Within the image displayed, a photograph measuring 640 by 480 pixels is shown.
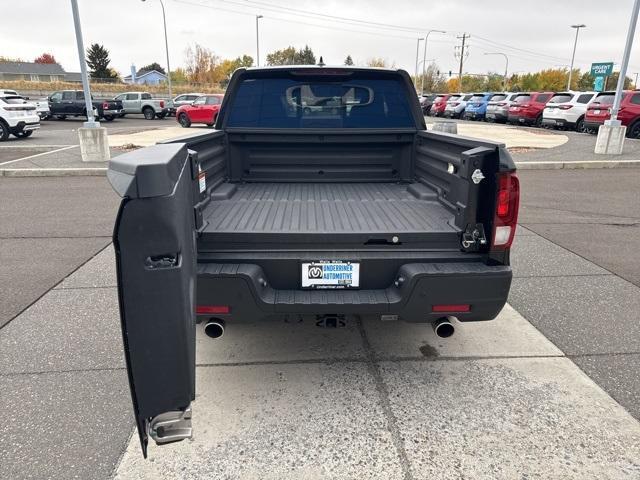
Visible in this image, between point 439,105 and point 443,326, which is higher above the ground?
point 439,105

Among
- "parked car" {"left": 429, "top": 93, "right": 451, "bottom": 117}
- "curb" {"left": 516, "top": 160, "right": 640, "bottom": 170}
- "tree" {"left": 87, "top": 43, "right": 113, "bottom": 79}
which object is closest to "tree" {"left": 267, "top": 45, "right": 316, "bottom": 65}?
"tree" {"left": 87, "top": 43, "right": 113, "bottom": 79}

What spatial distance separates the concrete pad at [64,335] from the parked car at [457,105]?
105 feet

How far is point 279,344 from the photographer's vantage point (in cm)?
355

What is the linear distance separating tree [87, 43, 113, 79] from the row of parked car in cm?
6831

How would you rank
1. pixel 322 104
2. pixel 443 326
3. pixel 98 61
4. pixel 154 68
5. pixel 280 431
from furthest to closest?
pixel 154 68, pixel 98 61, pixel 322 104, pixel 443 326, pixel 280 431

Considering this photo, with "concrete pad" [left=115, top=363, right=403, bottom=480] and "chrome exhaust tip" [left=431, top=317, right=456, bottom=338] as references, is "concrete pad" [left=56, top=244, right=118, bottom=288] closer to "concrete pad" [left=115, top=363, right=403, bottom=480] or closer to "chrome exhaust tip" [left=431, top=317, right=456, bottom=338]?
"concrete pad" [left=115, top=363, right=403, bottom=480]

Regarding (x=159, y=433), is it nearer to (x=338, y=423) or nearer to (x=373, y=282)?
(x=338, y=423)

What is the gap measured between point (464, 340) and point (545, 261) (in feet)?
7.65

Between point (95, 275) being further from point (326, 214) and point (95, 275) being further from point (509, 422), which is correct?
point (509, 422)

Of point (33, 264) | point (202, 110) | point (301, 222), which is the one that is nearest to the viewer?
point (301, 222)

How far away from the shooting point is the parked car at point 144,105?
31.9 meters

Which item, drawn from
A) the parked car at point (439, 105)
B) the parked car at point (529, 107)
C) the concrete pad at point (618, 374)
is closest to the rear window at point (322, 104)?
the concrete pad at point (618, 374)

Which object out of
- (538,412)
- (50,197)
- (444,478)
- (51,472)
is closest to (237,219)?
(51,472)

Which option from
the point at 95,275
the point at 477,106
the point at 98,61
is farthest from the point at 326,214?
the point at 98,61
